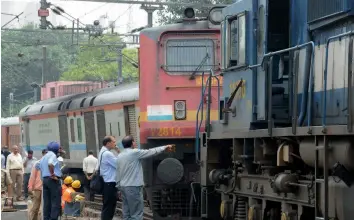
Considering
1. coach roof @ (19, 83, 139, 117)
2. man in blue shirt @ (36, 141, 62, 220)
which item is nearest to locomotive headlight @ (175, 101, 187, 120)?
Result: coach roof @ (19, 83, 139, 117)

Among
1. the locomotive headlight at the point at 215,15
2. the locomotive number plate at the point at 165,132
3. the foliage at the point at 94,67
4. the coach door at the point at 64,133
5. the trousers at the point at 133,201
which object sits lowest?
the trousers at the point at 133,201

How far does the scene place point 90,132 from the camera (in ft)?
72.7

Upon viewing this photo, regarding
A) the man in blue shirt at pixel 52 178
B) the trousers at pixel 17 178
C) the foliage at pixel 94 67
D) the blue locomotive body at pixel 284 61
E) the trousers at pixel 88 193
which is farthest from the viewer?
the foliage at pixel 94 67

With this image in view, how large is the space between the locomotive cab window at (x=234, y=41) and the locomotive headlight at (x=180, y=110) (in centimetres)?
373

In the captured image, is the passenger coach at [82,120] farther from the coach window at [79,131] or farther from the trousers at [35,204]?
the trousers at [35,204]

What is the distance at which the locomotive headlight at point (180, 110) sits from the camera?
15.9 meters

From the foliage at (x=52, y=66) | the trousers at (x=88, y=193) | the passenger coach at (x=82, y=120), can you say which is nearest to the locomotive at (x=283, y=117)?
the passenger coach at (x=82, y=120)

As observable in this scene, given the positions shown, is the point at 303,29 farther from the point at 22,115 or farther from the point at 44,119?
the point at 22,115

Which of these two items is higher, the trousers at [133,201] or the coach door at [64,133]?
the coach door at [64,133]

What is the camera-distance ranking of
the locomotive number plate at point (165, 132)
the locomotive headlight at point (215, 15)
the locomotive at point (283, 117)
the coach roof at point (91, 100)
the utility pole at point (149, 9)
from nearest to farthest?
the locomotive at point (283, 117), the locomotive headlight at point (215, 15), the locomotive number plate at point (165, 132), the coach roof at point (91, 100), the utility pole at point (149, 9)

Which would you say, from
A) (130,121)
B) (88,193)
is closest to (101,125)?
(130,121)

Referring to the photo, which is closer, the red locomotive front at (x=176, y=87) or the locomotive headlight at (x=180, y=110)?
the red locomotive front at (x=176, y=87)

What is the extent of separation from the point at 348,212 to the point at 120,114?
1130 centimetres

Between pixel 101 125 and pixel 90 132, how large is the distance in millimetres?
1191
